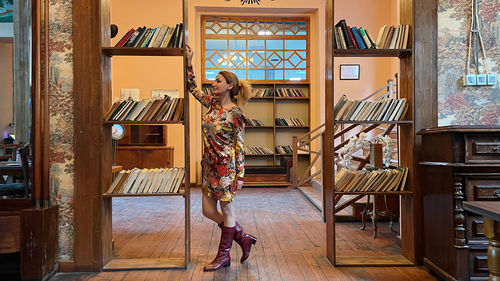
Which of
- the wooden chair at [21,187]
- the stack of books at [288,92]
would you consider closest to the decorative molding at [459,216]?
the wooden chair at [21,187]

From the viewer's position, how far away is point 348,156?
173 inches

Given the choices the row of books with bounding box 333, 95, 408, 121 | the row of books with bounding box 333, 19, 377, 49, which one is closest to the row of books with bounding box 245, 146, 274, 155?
the row of books with bounding box 333, 95, 408, 121

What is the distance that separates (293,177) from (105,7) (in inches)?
214

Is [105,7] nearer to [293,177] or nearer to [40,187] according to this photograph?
[40,187]

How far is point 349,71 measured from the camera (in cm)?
827

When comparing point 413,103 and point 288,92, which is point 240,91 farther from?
point 288,92

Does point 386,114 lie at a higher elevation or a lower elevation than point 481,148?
higher

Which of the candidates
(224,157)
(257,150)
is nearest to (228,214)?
(224,157)

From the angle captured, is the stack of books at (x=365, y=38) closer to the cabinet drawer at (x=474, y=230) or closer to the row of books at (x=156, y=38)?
the row of books at (x=156, y=38)

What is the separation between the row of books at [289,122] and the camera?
8609 mm

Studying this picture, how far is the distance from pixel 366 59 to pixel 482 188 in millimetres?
6290

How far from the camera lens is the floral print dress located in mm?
2855

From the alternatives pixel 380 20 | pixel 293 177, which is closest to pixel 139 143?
pixel 293 177

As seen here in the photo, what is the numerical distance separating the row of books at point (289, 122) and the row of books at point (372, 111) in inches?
218
